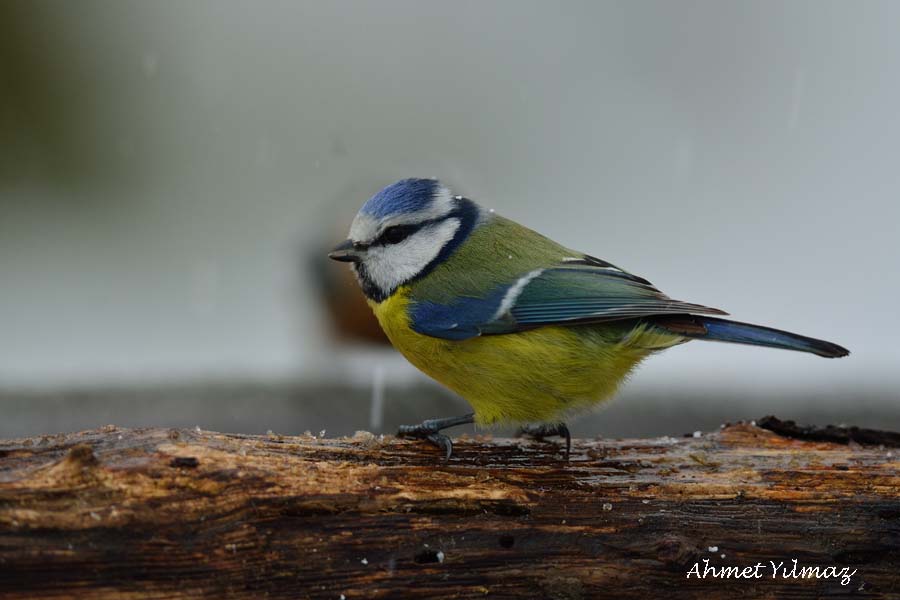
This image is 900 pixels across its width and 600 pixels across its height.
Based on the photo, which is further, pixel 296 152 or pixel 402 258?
pixel 296 152

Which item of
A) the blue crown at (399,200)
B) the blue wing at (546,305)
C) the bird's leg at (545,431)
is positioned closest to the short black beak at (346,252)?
the blue crown at (399,200)

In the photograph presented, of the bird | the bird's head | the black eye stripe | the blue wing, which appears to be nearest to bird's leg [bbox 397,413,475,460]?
the bird

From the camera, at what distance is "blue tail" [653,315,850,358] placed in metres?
2.27

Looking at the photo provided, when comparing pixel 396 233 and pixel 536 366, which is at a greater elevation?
pixel 396 233

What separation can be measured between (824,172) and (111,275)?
16.5 ft

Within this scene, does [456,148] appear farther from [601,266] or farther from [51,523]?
[51,523]

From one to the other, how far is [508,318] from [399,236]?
0.41m

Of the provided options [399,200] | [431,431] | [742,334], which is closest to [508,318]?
[431,431]

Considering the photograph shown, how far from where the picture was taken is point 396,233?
2680 millimetres

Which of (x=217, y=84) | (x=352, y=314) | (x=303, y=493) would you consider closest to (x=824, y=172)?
(x=352, y=314)

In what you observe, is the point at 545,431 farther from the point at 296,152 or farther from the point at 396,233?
the point at 296,152

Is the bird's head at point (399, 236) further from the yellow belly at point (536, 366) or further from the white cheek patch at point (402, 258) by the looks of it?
the yellow belly at point (536, 366)

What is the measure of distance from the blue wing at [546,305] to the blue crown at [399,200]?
27 cm

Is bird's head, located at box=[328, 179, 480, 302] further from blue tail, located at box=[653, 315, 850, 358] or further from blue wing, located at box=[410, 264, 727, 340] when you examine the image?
blue tail, located at box=[653, 315, 850, 358]
